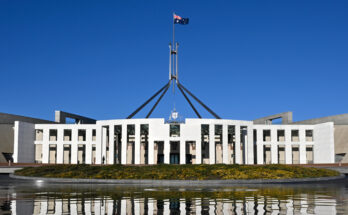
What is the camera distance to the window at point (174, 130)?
1937 inches

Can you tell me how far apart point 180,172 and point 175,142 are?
28.1 m

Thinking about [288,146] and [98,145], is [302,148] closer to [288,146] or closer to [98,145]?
[288,146]

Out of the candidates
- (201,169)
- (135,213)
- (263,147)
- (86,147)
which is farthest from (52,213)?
(263,147)

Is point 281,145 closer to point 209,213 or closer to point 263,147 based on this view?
point 263,147

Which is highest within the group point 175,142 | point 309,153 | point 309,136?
point 309,136

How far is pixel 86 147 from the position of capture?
5481 cm

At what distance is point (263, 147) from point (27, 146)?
34.1 meters

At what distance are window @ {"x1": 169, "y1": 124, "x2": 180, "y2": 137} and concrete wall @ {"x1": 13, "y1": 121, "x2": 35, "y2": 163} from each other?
793 inches

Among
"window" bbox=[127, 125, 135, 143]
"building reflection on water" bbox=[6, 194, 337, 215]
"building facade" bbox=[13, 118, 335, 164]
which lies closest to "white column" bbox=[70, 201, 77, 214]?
"building reflection on water" bbox=[6, 194, 337, 215]

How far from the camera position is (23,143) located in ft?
173

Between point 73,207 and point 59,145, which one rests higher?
point 59,145

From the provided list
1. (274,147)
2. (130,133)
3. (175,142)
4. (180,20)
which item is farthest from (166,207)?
(180,20)

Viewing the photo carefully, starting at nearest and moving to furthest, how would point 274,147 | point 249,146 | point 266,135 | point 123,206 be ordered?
1. point 123,206
2. point 249,146
3. point 274,147
4. point 266,135

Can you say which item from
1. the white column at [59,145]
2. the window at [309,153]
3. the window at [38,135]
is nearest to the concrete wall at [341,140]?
the window at [309,153]
